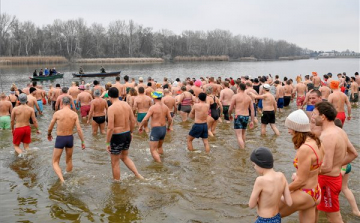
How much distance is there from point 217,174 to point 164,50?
95.9 metres

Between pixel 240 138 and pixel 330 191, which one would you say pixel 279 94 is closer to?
pixel 240 138

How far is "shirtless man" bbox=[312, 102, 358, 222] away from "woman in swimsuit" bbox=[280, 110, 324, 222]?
0.33 metres

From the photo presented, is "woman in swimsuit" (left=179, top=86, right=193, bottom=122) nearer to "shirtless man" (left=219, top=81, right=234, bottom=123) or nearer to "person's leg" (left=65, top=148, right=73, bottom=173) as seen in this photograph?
"shirtless man" (left=219, top=81, right=234, bottom=123)

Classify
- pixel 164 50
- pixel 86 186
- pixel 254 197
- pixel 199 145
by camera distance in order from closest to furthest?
pixel 254 197 → pixel 86 186 → pixel 199 145 → pixel 164 50

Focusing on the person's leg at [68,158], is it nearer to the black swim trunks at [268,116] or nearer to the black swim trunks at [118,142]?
the black swim trunks at [118,142]

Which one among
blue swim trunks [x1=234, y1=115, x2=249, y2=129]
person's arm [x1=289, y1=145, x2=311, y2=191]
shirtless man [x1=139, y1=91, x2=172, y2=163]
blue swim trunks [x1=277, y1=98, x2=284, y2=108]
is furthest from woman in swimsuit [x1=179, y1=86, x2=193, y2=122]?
person's arm [x1=289, y1=145, x2=311, y2=191]

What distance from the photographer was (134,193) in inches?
219

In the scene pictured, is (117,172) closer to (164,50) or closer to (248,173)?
(248,173)

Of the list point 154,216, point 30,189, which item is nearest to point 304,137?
point 154,216

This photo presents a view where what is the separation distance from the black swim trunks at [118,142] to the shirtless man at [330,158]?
3528mm

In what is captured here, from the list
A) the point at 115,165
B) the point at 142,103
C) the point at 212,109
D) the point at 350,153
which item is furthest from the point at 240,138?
the point at 350,153

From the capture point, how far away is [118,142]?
5734mm

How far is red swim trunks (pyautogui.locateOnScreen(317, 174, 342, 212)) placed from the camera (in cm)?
377

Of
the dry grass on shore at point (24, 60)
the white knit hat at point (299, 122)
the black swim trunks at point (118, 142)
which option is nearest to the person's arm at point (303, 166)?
the white knit hat at point (299, 122)
